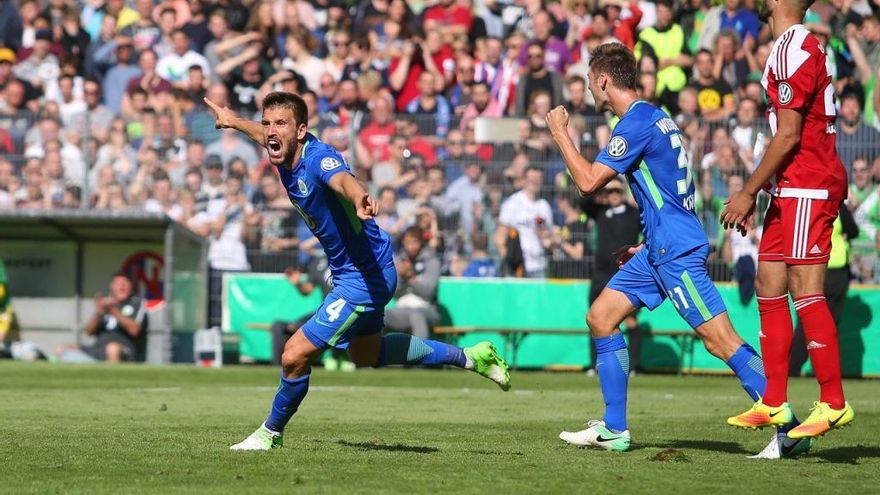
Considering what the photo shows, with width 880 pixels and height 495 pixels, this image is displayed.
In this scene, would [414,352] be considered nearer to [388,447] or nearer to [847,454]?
[388,447]

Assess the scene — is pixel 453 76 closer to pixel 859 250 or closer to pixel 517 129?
pixel 517 129

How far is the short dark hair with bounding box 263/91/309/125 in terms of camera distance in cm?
876

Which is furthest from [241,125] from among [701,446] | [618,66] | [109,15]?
[109,15]

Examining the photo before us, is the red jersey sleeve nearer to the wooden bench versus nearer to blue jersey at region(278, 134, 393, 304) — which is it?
blue jersey at region(278, 134, 393, 304)

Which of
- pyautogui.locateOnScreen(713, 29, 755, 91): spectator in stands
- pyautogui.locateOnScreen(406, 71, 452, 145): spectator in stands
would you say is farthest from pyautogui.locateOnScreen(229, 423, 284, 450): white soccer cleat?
pyautogui.locateOnScreen(713, 29, 755, 91): spectator in stands

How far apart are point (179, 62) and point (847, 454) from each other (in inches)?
691

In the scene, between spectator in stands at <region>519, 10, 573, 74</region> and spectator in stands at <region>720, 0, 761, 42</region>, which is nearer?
spectator in stands at <region>720, 0, 761, 42</region>

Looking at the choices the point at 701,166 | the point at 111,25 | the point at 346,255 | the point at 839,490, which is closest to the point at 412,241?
the point at 701,166

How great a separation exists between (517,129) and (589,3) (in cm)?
451

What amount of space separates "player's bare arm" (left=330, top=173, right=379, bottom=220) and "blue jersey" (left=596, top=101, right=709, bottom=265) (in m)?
1.51

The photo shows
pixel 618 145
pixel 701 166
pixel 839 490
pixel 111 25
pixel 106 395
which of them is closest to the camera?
pixel 839 490

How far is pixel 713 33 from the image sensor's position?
22.5m

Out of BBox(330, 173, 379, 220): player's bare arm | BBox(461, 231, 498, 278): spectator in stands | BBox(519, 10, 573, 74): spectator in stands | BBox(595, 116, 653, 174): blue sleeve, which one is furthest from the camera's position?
BBox(519, 10, 573, 74): spectator in stands

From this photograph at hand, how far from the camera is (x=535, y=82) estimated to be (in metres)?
21.8
